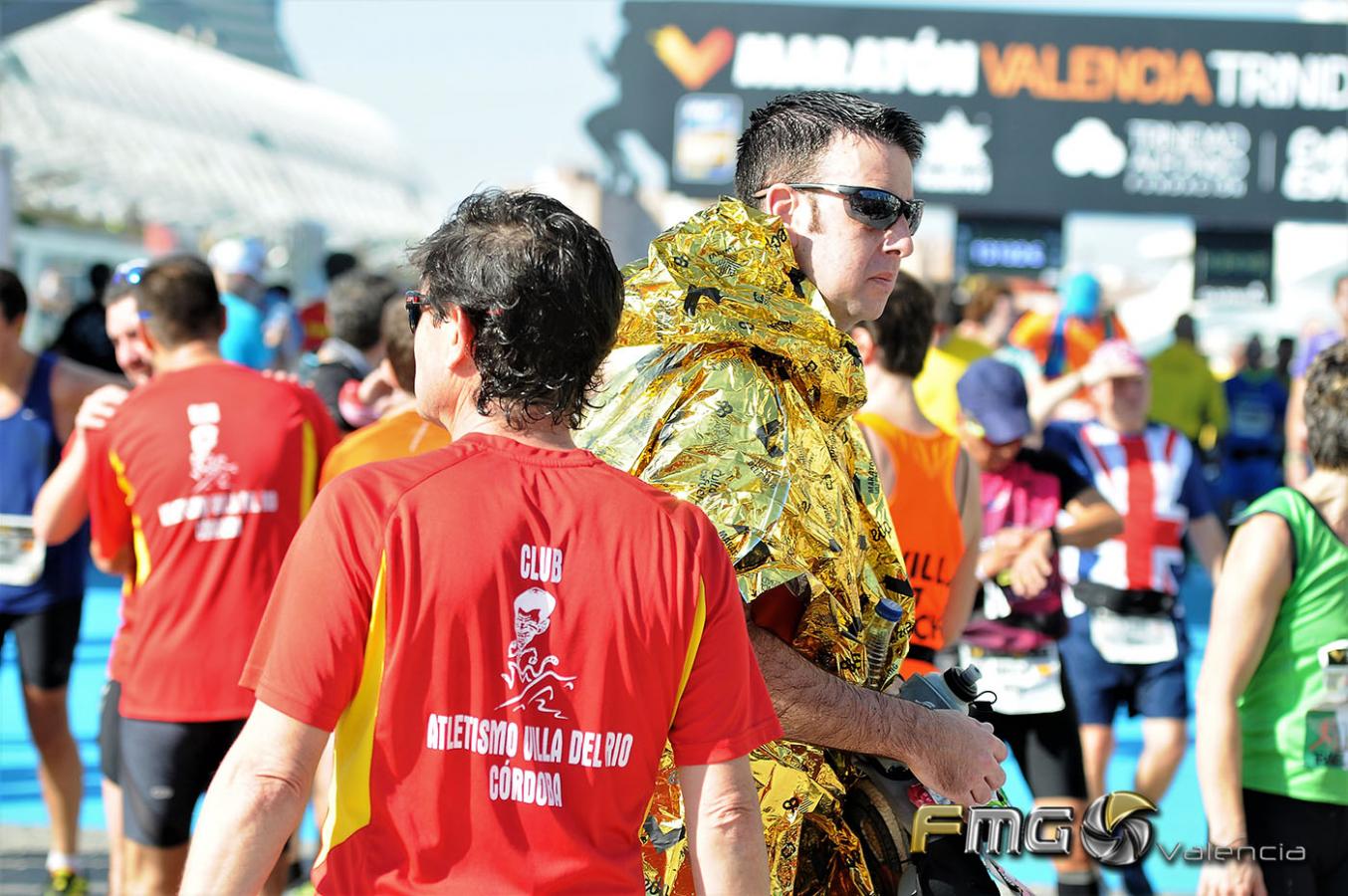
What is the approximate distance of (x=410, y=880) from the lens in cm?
178

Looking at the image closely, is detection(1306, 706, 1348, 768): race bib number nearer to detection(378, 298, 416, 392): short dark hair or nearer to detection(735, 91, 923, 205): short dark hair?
detection(735, 91, 923, 205): short dark hair

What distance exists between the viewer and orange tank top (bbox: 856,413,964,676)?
13.4ft

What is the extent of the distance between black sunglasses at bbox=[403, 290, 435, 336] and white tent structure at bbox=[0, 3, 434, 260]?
14.1m

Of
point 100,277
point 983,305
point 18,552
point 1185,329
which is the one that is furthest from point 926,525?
point 1185,329

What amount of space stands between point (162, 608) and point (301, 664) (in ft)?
8.57

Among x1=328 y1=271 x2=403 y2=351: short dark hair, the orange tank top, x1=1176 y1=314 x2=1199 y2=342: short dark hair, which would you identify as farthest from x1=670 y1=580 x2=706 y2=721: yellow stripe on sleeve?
x1=1176 y1=314 x2=1199 y2=342: short dark hair

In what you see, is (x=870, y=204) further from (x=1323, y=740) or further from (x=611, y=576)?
(x=1323, y=740)

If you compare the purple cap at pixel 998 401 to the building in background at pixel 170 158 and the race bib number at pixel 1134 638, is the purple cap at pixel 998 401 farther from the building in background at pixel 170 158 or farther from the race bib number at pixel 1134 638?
the building in background at pixel 170 158

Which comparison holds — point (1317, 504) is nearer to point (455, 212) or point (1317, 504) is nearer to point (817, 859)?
point (817, 859)

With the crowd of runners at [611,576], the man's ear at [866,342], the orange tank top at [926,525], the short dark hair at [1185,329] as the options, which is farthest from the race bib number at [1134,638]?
the short dark hair at [1185,329]

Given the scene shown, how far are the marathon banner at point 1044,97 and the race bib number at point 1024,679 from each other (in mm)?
9870

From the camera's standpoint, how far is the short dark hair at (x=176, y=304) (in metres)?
4.30

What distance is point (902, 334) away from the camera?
4.30m

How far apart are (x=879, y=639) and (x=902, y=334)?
203 centimetres
